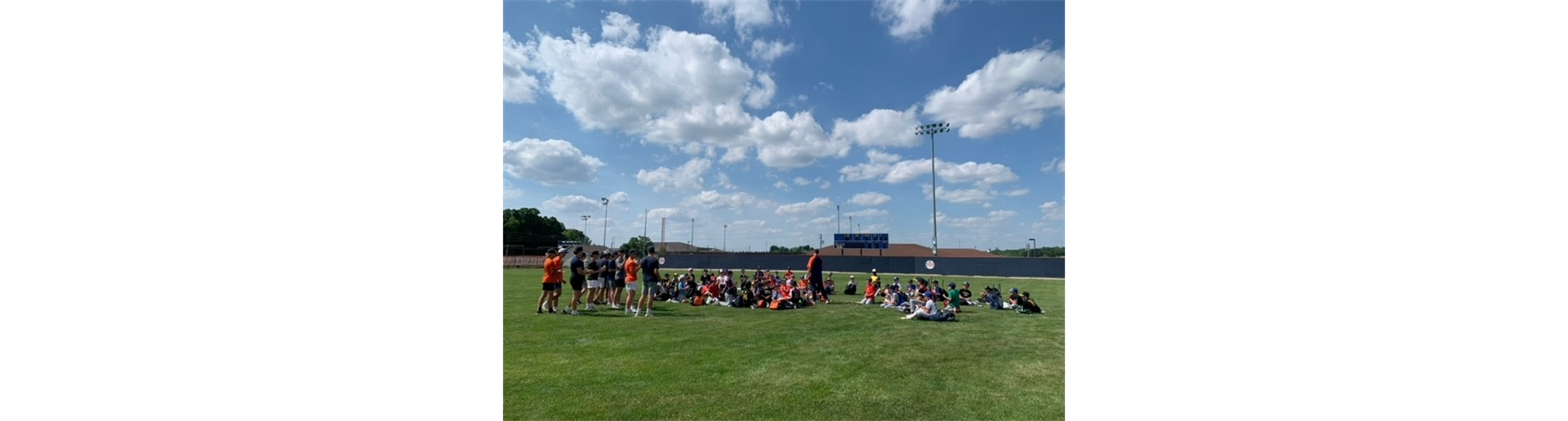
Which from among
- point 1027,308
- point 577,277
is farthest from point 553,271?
point 1027,308

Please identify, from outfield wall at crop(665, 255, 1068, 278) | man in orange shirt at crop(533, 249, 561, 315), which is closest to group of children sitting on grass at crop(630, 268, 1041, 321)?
man in orange shirt at crop(533, 249, 561, 315)

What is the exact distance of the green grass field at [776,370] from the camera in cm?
427

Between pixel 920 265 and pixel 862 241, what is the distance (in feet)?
88.9

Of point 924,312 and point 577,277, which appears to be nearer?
point 577,277

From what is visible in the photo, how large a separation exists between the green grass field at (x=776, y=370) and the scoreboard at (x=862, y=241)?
154 feet

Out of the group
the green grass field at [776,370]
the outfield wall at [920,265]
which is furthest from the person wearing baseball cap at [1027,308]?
the outfield wall at [920,265]

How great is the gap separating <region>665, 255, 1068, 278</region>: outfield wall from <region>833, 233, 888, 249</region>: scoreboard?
61.5 feet

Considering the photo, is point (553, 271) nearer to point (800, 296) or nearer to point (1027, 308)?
point (800, 296)

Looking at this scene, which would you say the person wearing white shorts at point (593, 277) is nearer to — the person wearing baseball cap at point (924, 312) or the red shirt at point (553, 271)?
the red shirt at point (553, 271)

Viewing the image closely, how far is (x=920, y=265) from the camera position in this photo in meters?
30.4

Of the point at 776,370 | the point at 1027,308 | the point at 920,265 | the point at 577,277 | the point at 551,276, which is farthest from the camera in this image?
the point at 920,265

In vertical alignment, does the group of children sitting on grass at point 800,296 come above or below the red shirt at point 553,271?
below
